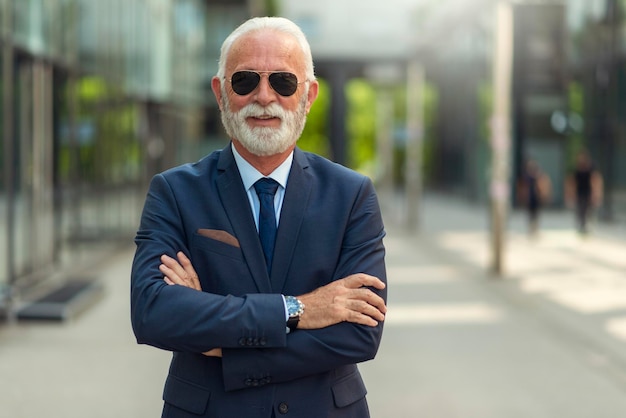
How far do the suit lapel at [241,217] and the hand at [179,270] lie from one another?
0.15 metres

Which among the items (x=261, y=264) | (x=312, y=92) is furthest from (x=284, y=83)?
(x=261, y=264)

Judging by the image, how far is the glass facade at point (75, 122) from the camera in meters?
12.5

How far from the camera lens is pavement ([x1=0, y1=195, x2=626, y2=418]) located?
7.07 meters

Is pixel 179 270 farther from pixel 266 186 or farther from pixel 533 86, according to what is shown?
pixel 533 86

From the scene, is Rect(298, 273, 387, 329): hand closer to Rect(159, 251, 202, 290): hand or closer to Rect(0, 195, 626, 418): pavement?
Rect(159, 251, 202, 290): hand

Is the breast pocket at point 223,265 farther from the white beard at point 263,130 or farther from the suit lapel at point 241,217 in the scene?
the white beard at point 263,130

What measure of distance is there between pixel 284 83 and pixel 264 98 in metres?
0.07

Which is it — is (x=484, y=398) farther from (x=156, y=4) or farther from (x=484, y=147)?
(x=484, y=147)

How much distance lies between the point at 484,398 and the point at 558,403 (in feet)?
1.62

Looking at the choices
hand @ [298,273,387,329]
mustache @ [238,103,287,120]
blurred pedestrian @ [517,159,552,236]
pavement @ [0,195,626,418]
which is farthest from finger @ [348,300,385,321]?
blurred pedestrian @ [517,159,552,236]

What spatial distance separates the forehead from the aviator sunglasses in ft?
0.05

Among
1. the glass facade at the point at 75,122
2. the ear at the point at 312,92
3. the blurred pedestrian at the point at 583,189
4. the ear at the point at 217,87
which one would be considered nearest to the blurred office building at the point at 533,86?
the blurred pedestrian at the point at 583,189

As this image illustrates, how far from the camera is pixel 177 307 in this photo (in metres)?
2.65

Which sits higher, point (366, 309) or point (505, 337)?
point (366, 309)
